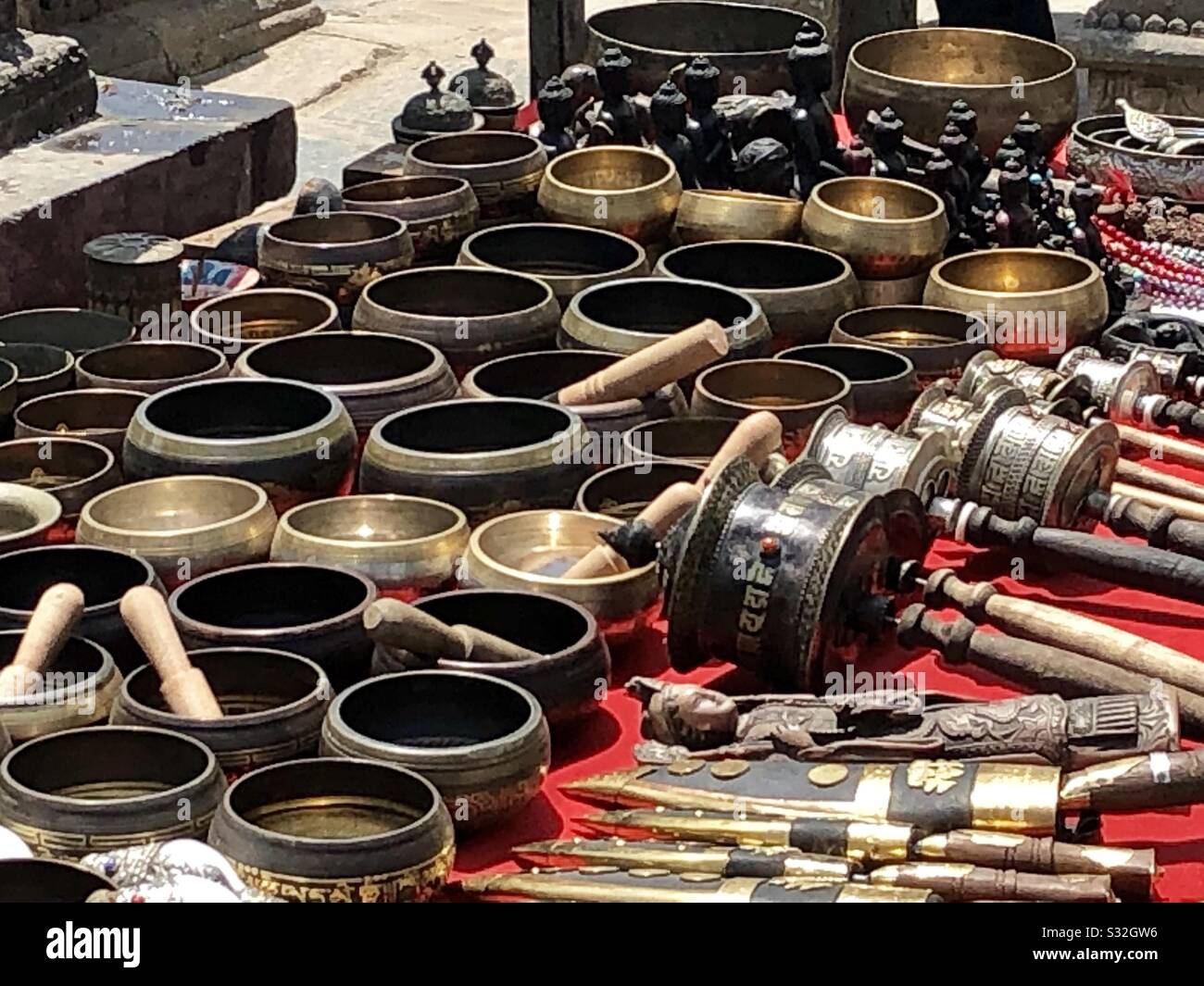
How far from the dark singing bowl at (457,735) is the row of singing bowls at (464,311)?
112 centimetres

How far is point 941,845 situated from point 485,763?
0.52 m

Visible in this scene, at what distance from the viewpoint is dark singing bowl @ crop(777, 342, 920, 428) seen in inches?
144

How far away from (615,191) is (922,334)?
730 millimetres

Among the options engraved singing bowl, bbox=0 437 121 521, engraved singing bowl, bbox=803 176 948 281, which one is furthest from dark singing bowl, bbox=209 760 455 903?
engraved singing bowl, bbox=803 176 948 281

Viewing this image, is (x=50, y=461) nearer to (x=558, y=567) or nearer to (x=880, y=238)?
(x=558, y=567)

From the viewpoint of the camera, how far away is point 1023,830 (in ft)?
8.23

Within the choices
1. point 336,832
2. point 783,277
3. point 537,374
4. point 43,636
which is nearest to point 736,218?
point 783,277

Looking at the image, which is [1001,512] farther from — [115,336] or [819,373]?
[115,336]

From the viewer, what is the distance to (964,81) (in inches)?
212

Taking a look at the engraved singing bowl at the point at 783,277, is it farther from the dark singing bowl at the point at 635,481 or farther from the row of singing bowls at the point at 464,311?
the dark singing bowl at the point at 635,481

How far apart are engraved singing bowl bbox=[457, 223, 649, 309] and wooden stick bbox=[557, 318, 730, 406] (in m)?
0.65

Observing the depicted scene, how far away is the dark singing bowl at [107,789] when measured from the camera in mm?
2420

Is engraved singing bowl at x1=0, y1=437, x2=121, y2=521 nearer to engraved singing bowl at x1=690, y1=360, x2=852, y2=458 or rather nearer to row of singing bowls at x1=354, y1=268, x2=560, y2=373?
row of singing bowls at x1=354, y1=268, x2=560, y2=373

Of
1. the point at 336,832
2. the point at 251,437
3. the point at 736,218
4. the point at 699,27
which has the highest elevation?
the point at 699,27
